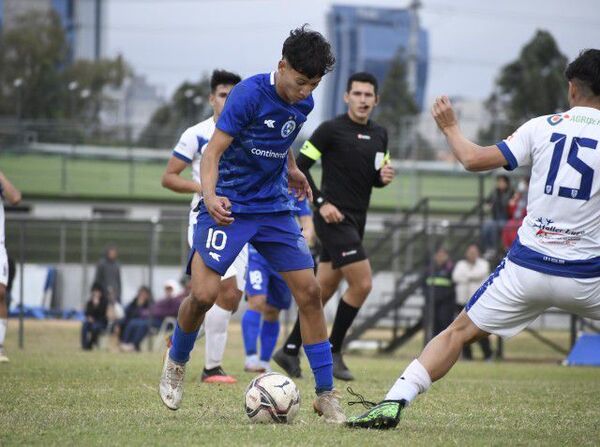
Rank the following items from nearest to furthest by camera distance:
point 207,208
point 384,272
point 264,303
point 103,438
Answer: point 103,438, point 207,208, point 264,303, point 384,272

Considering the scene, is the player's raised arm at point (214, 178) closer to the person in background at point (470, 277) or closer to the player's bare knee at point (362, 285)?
the player's bare knee at point (362, 285)

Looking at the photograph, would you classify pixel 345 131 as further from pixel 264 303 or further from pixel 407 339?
pixel 407 339

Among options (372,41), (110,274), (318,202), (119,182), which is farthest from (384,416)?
(372,41)

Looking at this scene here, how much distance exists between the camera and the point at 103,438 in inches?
219

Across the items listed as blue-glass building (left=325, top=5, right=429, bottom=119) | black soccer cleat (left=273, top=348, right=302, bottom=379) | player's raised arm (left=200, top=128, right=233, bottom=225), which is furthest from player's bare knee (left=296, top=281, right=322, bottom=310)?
blue-glass building (left=325, top=5, right=429, bottom=119)

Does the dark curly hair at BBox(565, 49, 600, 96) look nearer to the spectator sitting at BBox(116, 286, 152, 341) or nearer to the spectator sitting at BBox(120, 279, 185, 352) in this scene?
the spectator sitting at BBox(120, 279, 185, 352)

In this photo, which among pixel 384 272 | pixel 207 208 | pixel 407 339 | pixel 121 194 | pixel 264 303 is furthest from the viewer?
pixel 121 194

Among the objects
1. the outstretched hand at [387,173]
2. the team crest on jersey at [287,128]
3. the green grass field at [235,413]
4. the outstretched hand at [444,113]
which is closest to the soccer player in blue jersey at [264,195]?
the team crest on jersey at [287,128]

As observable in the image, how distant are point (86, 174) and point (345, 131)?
28.7 meters

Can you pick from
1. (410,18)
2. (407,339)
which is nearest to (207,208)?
(407,339)

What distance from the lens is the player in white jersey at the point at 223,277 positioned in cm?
905

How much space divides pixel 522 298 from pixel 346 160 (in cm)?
456

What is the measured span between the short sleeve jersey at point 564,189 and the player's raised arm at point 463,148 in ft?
0.22

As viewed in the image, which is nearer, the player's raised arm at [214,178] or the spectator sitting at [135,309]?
the player's raised arm at [214,178]
